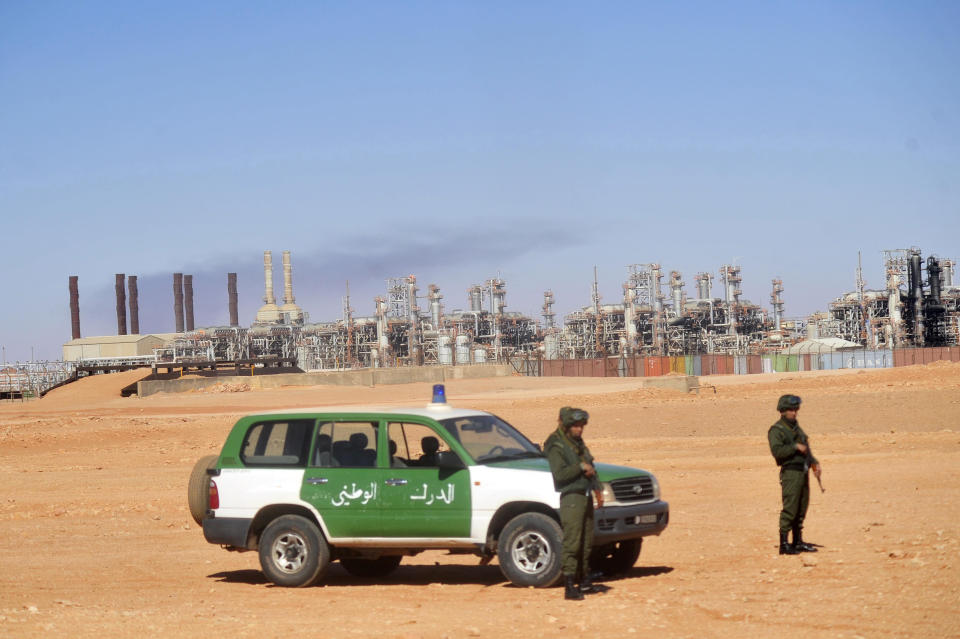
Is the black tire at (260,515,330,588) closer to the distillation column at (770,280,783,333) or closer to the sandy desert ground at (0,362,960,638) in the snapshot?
the sandy desert ground at (0,362,960,638)

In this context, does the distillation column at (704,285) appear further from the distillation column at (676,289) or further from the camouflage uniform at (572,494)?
the camouflage uniform at (572,494)

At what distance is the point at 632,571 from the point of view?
482 inches

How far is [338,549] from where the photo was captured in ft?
40.2

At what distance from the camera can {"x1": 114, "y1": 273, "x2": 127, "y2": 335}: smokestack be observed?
407ft

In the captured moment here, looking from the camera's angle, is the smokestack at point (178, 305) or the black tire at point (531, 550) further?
the smokestack at point (178, 305)

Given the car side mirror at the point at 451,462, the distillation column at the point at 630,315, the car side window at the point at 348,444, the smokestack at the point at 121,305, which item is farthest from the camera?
the smokestack at the point at 121,305

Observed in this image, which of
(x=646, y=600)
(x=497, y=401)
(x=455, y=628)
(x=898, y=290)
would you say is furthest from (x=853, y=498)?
(x=898, y=290)

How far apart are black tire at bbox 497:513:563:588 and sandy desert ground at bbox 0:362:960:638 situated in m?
0.20

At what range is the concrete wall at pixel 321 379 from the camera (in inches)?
2943

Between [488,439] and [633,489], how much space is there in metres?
1.52

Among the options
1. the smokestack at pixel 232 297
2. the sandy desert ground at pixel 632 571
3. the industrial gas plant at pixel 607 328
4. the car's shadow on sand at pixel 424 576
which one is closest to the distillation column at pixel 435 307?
the industrial gas plant at pixel 607 328

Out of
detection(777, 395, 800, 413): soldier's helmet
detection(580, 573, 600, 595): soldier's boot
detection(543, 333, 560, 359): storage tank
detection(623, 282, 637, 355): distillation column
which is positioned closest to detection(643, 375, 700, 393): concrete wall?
detection(777, 395, 800, 413): soldier's helmet

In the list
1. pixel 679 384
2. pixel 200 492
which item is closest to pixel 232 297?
pixel 679 384

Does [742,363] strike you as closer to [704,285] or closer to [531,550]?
[704,285]
